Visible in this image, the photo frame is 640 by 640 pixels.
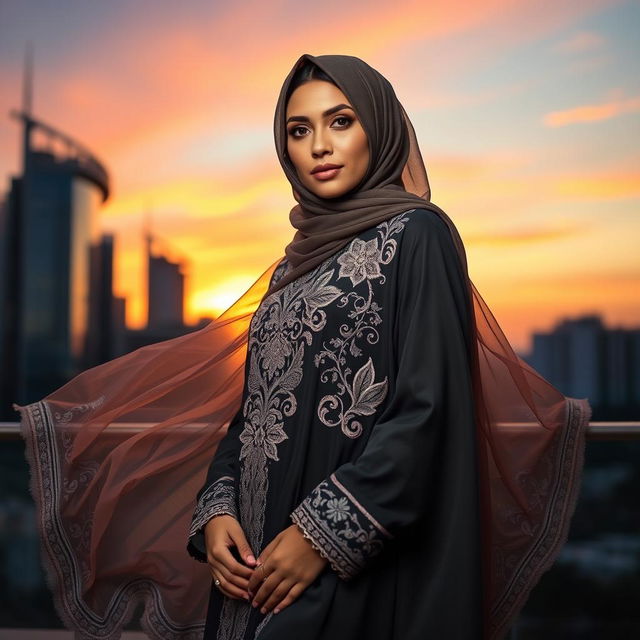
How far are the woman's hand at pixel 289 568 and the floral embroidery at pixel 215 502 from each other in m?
0.19

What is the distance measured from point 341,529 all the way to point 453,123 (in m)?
8.92

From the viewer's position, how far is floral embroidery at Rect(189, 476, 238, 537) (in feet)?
4.22

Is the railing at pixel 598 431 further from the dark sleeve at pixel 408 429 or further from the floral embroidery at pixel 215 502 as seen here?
the dark sleeve at pixel 408 429

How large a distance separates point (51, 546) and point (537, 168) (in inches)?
323

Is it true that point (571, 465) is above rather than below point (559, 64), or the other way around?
below

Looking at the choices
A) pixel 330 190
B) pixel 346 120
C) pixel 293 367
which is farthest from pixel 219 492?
pixel 346 120

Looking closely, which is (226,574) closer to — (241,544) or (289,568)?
(241,544)

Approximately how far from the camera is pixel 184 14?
7.97 meters

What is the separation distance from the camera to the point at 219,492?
51.9 inches

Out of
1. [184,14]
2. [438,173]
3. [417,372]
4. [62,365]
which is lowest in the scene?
[62,365]

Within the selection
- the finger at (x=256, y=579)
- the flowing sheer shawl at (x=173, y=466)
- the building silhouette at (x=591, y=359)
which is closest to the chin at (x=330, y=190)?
the flowing sheer shawl at (x=173, y=466)

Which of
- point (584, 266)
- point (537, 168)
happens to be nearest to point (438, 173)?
point (537, 168)

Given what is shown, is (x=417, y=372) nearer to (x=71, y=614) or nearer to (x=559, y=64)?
(x=71, y=614)

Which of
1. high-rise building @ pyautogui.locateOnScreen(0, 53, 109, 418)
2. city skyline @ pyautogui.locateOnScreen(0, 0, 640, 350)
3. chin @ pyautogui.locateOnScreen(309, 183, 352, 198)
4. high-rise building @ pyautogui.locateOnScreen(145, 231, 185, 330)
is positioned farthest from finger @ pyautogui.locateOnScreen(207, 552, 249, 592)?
high-rise building @ pyautogui.locateOnScreen(0, 53, 109, 418)
